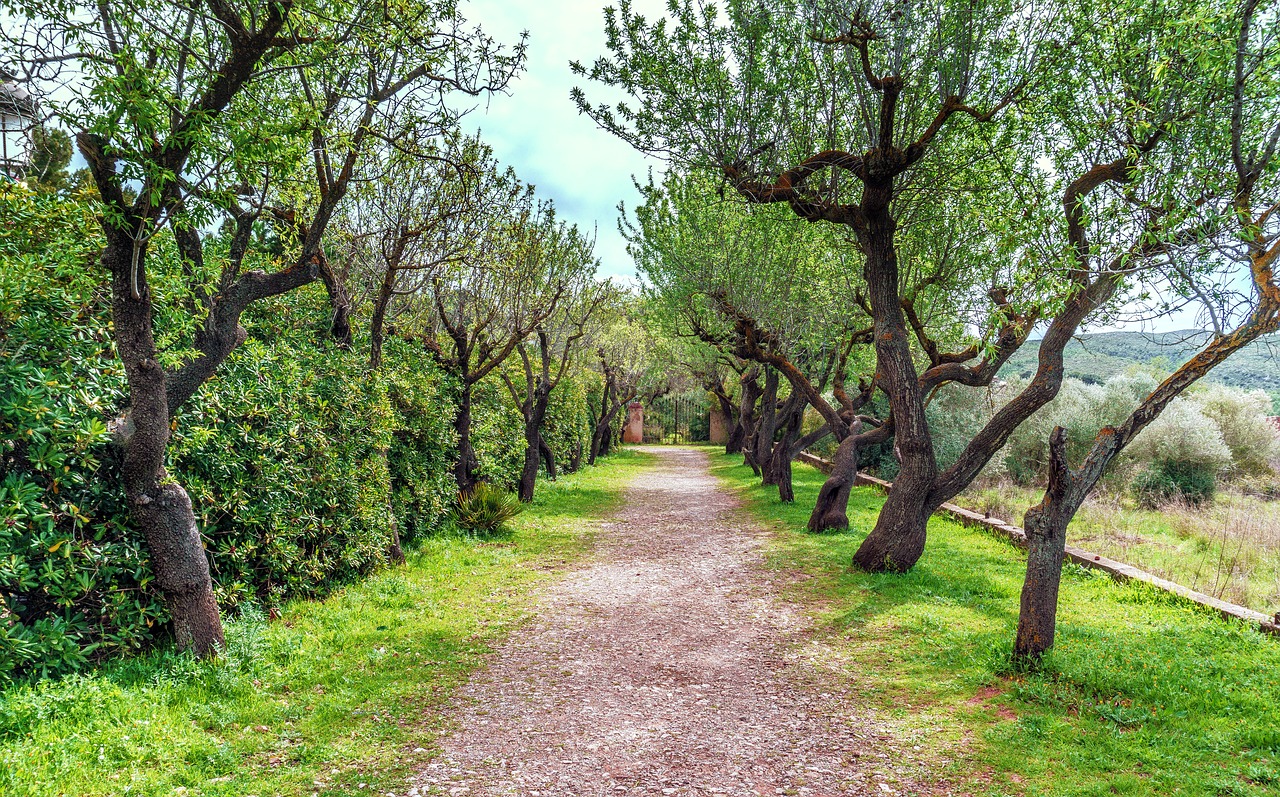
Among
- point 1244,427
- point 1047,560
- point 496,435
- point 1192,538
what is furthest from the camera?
point 1244,427

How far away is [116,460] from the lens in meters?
4.57

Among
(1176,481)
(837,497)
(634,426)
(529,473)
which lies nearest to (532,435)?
(529,473)

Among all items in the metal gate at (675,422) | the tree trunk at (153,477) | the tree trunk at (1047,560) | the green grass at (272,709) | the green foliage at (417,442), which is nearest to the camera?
the green grass at (272,709)

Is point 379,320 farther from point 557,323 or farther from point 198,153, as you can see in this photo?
point 557,323

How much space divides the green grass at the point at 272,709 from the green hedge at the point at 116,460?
345 mm

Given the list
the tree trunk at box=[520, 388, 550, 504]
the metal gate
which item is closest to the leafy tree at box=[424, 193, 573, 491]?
the tree trunk at box=[520, 388, 550, 504]

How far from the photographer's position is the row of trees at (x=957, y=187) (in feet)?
16.0

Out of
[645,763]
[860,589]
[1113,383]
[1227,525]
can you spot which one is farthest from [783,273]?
[1113,383]

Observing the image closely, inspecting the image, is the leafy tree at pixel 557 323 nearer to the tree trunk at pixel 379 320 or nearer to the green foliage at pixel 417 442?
the green foliage at pixel 417 442

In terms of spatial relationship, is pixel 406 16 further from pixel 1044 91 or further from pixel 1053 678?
pixel 1053 678

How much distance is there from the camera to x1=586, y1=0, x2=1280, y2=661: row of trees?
4879 mm

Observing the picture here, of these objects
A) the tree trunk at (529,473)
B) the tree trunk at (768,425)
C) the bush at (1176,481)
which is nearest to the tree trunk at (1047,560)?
the tree trunk at (529,473)

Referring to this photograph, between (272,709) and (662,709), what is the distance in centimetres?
275

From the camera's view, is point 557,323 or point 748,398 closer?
point 557,323
